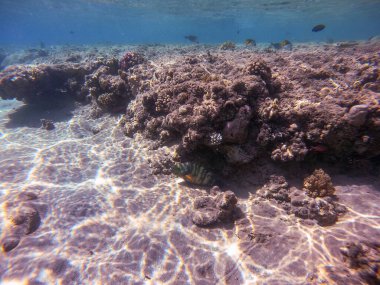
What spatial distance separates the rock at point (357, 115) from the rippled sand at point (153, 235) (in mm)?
1360

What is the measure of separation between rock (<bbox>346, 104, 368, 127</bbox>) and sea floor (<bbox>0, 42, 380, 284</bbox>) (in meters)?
1.35

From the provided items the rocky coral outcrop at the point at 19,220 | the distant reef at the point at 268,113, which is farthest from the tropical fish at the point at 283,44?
the rocky coral outcrop at the point at 19,220

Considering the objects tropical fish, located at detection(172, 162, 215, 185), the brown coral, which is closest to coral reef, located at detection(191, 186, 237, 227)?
tropical fish, located at detection(172, 162, 215, 185)

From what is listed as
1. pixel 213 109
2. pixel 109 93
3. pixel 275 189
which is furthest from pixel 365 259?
pixel 109 93

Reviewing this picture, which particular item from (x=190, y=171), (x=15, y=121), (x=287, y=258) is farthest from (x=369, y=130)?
(x=15, y=121)

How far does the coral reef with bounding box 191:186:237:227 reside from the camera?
4.94 m

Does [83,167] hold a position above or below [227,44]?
below

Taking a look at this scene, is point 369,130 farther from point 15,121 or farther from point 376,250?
point 15,121

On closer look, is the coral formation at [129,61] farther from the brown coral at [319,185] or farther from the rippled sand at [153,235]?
the brown coral at [319,185]

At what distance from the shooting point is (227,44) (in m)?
18.1

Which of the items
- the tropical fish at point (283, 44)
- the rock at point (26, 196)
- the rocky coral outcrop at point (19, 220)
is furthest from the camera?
the tropical fish at point (283, 44)

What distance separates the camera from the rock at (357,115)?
4.98 m

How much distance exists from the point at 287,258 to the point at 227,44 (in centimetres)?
1721

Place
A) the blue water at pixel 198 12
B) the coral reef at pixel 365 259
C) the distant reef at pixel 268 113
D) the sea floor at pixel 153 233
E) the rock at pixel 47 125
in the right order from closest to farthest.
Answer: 1. the coral reef at pixel 365 259
2. the sea floor at pixel 153 233
3. the distant reef at pixel 268 113
4. the rock at pixel 47 125
5. the blue water at pixel 198 12
